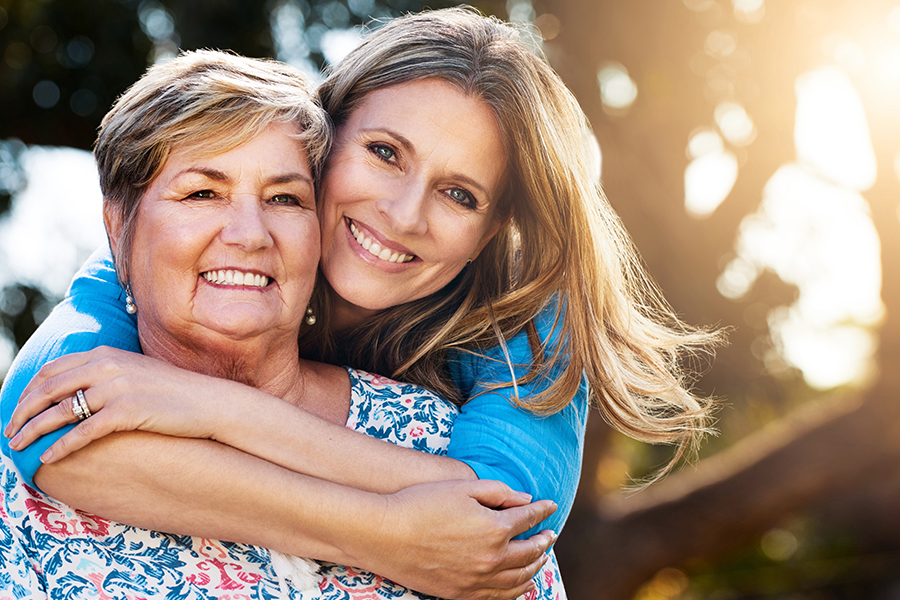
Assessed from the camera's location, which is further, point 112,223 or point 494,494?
point 112,223

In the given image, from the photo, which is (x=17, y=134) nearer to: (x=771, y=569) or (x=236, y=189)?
(x=236, y=189)

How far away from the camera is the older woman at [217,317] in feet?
5.58

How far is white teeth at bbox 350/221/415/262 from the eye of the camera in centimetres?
239

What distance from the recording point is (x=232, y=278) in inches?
74.2

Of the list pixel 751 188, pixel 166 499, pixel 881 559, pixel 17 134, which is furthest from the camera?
pixel 881 559

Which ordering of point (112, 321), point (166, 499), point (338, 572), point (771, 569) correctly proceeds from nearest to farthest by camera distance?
point (166, 499) → point (338, 572) → point (112, 321) → point (771, 569)

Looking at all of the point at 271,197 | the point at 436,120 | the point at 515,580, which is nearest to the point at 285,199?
the point at 271,197

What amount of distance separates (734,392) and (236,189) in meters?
5.84

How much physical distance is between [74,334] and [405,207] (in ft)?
3.14

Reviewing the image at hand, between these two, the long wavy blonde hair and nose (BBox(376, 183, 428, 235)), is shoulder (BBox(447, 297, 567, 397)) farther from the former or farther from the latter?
nose (BBox(376, 183, 428, 235))

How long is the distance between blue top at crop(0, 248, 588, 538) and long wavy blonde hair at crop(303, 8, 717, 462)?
0.60 ft

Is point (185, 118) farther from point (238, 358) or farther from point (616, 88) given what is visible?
point (616, 88)

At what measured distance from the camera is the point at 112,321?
Result: 2.01 m

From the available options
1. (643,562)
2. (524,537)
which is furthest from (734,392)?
(524,537)
